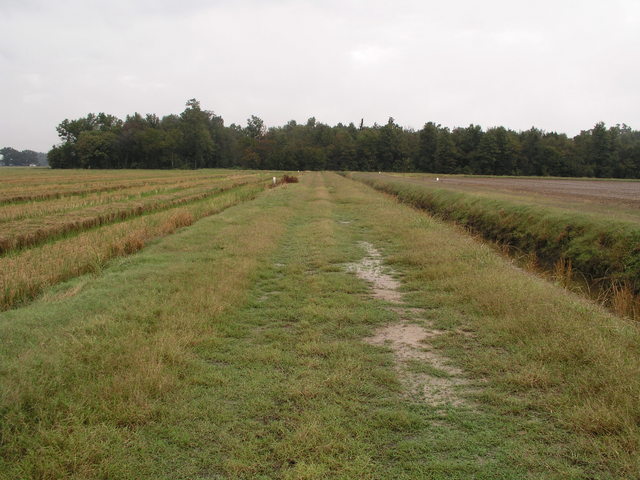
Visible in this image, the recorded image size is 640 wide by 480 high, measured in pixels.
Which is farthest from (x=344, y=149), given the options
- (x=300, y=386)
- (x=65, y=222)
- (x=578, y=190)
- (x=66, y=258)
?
(x=300, y=386)

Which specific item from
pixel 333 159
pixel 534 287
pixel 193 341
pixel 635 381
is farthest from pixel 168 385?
pixel 333 159

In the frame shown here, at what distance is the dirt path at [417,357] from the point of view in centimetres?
432

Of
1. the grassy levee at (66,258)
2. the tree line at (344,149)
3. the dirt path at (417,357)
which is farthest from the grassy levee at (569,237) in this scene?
the tree line at (344,149)

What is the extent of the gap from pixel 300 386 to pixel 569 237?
10.1 meters

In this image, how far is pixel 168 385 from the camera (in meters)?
4.30

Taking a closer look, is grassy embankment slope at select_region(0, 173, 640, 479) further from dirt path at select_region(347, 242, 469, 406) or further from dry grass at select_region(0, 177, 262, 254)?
dry grass at select_region(0, 177, 262, 254)

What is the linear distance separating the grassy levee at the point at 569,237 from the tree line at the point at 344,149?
83.5 meters

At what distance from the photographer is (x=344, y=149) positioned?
122 meters

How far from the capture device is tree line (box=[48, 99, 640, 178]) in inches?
3474

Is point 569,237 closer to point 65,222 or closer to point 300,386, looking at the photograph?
point 300,386

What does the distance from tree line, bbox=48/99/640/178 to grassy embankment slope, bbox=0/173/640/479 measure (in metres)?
94.9

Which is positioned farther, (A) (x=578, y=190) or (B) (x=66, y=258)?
(A) (x=578, y=190)

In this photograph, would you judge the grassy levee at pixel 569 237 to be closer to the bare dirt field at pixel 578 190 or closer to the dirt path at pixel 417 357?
the dirt path at pixel 417 357

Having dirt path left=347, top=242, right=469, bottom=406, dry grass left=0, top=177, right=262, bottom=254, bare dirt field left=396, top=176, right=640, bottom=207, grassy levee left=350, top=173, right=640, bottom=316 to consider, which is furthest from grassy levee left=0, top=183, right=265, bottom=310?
bare dirt field left=396, top=176, right=640, bottom=207
